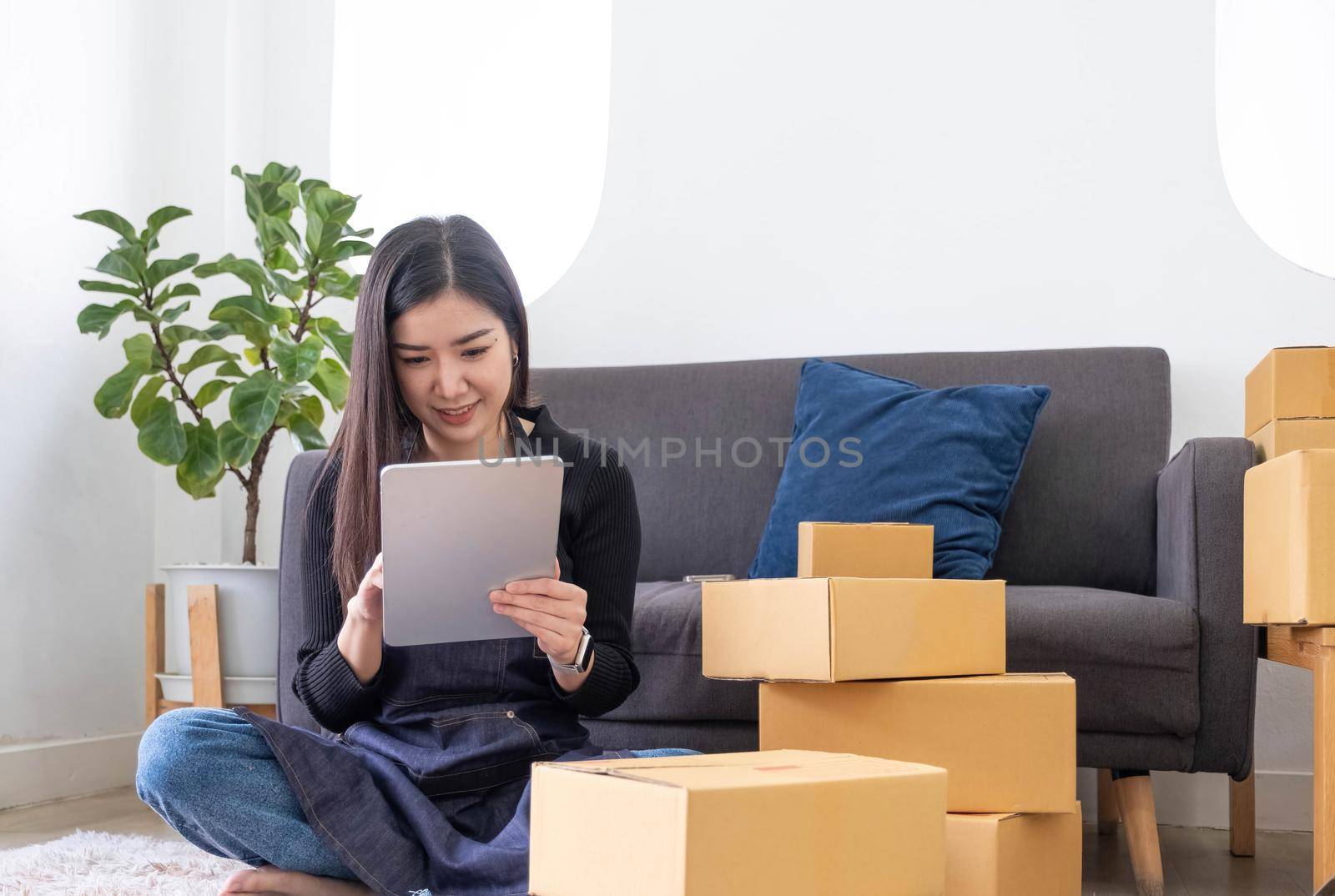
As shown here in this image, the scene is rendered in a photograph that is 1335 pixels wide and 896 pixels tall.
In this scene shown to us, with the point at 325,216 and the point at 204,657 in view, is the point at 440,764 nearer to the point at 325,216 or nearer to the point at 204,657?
the point at 204,657

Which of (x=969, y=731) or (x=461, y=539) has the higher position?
(x=461, y=539)

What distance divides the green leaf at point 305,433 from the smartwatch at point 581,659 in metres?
1.25

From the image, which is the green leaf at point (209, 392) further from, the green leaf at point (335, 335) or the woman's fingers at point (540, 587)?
the woman's fingers at point (540, 587)

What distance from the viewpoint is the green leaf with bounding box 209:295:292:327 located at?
2234 millimetres

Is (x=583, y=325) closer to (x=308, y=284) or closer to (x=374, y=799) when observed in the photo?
(x=308, y=284)

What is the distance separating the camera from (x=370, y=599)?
3.95 ft

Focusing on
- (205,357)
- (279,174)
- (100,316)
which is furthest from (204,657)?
(279,174)

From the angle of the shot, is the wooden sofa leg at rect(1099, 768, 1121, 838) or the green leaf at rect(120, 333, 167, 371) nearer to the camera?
the wooden sofa leg at rect(1099, 768, 1121, 838)

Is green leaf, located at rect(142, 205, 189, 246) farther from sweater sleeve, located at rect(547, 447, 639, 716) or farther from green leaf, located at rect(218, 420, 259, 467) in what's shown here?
sweater sleeve, located at rect(547, 447, 639, 716)

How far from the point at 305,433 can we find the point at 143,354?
0.35 m

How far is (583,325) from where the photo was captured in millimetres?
2688

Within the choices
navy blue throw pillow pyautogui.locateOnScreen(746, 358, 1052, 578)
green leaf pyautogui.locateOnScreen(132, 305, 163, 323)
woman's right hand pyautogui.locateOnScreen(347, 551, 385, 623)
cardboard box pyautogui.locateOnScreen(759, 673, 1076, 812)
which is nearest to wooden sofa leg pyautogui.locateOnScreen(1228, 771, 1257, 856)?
navy blue throw pillow pyautogui.locateOnScreen(746, 358, 1052, 578)

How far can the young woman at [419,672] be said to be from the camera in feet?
3.87

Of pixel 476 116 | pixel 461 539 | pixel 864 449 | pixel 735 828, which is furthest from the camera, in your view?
pixel 476 116
